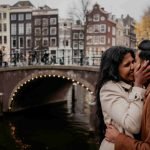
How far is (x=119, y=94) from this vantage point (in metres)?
2.04

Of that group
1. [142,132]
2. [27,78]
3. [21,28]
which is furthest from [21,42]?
[142,132]

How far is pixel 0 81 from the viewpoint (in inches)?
664

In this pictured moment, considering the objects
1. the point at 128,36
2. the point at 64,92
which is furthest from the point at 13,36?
the point at 64,92

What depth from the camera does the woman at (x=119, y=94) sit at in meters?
1.92

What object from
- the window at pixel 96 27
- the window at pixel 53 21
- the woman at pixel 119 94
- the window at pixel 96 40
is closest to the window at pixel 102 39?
the window at pixel 96 40

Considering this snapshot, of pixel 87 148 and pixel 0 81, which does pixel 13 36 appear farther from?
pixel 87 148

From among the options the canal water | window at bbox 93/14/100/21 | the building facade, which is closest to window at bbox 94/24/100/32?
the building facade

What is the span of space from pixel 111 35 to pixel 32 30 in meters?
A: 7.10

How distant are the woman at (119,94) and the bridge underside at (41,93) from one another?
14.9 metres

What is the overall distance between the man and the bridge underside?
49.5 feet

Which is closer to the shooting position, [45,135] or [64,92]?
[45,135]

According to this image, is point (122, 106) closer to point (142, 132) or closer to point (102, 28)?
point (142, 132)

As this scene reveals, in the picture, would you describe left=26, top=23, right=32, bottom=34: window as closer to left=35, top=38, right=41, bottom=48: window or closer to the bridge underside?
left=35, top=38, right=41, bottom=48: window

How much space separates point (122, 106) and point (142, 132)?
0.17 meters
